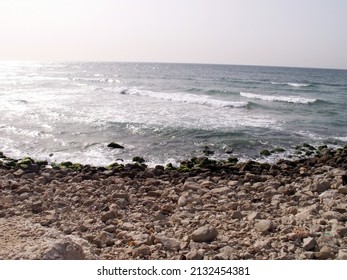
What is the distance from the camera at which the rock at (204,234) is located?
5227 millimetres

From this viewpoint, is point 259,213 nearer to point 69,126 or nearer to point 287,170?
point 287,170

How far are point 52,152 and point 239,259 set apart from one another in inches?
374

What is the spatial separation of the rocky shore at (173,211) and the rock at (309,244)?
1cm

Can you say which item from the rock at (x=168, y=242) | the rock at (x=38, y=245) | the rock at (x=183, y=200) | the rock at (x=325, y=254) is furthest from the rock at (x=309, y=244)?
the rock at (x=38, y=245)

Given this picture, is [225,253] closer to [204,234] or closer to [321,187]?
[204,234]

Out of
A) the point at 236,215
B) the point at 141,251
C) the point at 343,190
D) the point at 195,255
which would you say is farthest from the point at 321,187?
the point at 141,251

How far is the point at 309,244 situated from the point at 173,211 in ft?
8.81

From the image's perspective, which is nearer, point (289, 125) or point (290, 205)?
point (290, 205)

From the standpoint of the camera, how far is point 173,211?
6.64 metres

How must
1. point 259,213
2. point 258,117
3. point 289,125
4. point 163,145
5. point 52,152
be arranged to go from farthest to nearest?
1. point 258,117
2. point 289,125
3. point 163,145
4. point 52,152
5. point 259,213

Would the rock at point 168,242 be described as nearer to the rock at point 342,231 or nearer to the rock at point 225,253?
the rock at point 225,253

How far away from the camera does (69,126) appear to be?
16.5 m

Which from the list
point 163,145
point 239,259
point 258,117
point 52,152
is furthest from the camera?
point 258,117

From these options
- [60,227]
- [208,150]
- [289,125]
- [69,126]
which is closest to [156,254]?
[60,227]
